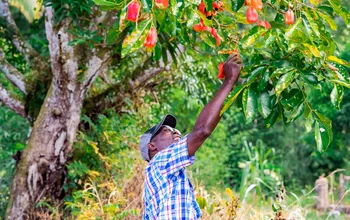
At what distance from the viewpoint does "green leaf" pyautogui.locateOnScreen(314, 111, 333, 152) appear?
2939 mm

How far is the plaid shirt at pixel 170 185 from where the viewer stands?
9.92 feet

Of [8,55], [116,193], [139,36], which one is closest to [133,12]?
[139,36]

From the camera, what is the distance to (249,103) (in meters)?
2.92

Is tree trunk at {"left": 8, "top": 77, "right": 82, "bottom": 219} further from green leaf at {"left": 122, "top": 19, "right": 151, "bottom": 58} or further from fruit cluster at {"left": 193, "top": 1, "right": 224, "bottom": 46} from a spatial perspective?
green leaf at {"left": 122, "top": 19, "right": 151, "bottom": 58}

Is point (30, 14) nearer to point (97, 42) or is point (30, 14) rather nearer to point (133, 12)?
point (97, 42)

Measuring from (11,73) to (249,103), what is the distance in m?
4.05

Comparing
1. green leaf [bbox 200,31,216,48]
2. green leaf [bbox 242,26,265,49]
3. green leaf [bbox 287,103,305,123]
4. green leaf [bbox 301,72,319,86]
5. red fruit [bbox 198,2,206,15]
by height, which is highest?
red fruit [bbox 198,2,206,15]

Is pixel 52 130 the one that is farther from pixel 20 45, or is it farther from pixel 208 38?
pixel 208 38

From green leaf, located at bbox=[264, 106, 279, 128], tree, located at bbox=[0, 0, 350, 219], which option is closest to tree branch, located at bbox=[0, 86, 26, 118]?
tree, located at bbox=[0, 0, 350, 219]

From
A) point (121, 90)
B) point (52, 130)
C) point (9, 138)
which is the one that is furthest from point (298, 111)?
point (9, 138)

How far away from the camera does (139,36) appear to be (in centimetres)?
265

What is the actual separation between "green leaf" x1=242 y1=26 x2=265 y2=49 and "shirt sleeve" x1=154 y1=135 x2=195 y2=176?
1.73 ft

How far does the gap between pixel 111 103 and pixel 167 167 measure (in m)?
3.91

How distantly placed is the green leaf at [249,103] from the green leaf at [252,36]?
0.72ft
